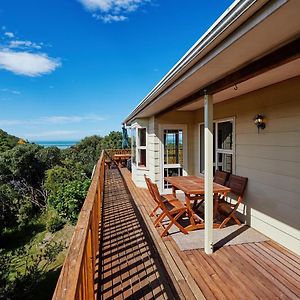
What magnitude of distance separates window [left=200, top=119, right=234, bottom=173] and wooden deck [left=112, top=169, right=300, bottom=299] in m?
1.93

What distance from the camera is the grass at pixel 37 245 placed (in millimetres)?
6908

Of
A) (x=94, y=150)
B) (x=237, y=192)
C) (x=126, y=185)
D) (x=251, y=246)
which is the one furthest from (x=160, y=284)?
(x=94, y=150)

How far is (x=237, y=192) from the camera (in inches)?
179

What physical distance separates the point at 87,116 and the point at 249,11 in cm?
6308

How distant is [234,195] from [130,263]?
263 centimetres

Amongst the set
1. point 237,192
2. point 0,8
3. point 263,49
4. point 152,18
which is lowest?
point 237,192

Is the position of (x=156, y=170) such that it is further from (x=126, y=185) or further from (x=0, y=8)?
(x=0, y=8)

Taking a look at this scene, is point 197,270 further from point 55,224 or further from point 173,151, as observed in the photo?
point 55,224

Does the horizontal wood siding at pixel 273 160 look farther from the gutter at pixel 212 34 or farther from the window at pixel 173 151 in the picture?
the window at pixel 173 151

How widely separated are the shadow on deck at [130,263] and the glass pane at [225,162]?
6.96 feet

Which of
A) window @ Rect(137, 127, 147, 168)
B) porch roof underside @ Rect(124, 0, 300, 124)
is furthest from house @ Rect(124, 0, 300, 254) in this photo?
window @ Rect(137, 127, 147, 168)

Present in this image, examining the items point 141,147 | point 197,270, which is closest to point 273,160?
point 197,270

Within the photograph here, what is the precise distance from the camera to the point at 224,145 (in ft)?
17.9

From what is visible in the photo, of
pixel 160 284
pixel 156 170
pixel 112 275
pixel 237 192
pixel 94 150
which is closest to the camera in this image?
pixel 160 284
